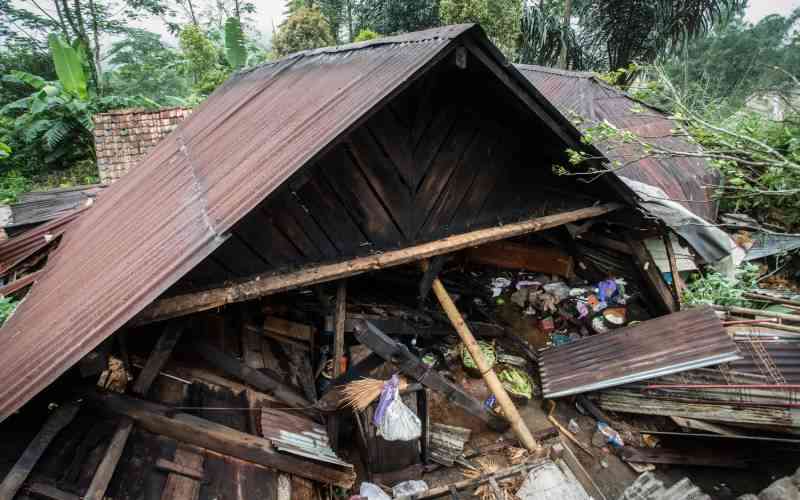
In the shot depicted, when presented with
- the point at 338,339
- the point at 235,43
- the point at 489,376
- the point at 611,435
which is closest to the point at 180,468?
the point at 338,339

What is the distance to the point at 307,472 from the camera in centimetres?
318

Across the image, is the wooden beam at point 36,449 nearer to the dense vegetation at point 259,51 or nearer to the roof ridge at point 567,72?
the dense vegetation at point 259,51

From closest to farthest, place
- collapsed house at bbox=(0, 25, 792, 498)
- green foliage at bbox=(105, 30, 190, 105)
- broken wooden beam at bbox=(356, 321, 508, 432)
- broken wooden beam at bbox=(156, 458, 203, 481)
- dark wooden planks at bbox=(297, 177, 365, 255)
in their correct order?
1. collapsed house at bbox=(0, 25, 792, 498)
2. broken wooden beam at bbox=(156, 458, 203, 481)
3. dark wooden planks at bbox=(297, 177, 365, 255)
4. broken wooden beam at bbox=(356, 321, 508, 432)
5. green foliage at bbox=(105, 30, 190, 105)

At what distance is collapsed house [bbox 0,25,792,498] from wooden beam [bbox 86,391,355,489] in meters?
0.02

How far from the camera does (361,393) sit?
3748 mm

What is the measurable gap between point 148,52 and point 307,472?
3078 centimetres

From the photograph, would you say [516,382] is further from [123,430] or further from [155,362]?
[123,430]

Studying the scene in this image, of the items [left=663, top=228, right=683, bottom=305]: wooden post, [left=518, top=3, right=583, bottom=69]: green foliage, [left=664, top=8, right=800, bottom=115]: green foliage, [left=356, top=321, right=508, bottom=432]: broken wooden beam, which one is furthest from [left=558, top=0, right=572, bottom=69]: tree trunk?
[left=664, top=8, right=800, bottom=115]: green foliage

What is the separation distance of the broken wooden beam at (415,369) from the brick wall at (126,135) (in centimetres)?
981

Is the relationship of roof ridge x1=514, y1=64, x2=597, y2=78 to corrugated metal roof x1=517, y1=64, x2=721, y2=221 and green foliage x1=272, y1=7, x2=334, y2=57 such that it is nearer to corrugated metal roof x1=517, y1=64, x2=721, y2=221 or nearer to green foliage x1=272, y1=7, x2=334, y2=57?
corrugated metal roof x1=517, y1=64, x2=721, y2=221

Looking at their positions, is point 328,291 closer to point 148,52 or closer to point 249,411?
point 249,411

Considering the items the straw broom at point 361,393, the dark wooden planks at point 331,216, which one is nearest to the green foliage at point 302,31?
the dark wooden planks at point 331,216

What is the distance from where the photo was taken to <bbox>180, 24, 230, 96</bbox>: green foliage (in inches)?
638

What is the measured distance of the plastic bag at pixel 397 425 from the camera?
11.9 feet
